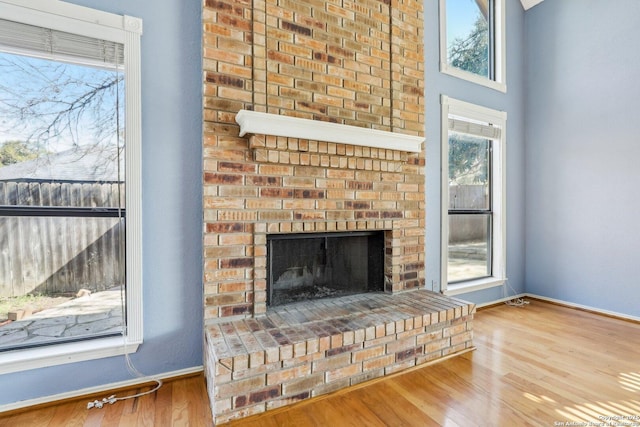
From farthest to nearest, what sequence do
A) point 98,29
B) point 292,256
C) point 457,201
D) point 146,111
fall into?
point 457,201 < point 292,256 < point 146,111 < point 98,29

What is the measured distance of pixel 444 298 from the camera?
94.8 inches

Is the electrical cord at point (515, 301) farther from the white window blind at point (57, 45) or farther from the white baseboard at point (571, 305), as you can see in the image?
the white window blind at point (57, 45)

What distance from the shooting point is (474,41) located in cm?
330

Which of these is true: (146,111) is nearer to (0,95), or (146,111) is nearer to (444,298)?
(0,95)

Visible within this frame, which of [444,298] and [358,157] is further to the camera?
[444,298]

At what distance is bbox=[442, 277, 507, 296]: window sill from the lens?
118 inches

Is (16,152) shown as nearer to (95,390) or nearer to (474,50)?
(95,390)

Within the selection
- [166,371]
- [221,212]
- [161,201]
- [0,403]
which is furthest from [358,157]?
[0,403]

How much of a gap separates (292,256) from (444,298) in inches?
49.4

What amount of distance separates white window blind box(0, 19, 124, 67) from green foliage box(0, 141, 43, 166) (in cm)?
49

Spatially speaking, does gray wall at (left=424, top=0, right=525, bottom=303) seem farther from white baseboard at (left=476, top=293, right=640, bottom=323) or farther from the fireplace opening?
the fireplace opening

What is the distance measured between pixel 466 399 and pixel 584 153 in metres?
2.92

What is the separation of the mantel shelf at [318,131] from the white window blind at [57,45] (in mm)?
814

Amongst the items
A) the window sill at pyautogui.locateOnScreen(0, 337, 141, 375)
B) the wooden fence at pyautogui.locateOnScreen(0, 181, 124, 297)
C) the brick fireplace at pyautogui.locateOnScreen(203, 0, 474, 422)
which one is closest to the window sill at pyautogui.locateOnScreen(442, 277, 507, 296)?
the brick fireplace at pyautogui.locateOnScreen(203, 0, 474, 422)
